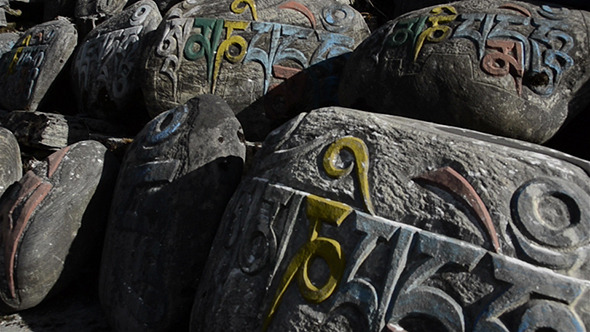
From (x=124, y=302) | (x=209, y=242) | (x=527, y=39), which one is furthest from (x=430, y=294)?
(x=527, y=39)

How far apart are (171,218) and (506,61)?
135cm

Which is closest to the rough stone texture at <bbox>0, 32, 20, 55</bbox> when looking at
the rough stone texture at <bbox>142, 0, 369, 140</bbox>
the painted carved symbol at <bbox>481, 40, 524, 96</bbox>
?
the rough stone texture at <bbox>142, 0, 369, 140</bbox>

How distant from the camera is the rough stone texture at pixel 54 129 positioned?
10.5 feet

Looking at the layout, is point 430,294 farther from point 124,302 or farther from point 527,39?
point 527,39

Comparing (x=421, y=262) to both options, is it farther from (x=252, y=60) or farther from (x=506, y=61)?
(x=252, y=60)

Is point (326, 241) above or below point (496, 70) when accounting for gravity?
below

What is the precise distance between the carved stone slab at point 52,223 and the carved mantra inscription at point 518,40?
1444 millimetres

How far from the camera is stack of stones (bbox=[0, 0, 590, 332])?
1196 mm

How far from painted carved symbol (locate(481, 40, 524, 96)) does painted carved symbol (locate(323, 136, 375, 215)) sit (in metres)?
0.87

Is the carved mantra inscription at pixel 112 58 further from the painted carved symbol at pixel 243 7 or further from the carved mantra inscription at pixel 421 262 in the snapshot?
the carved mantra inscription at pixel 421 262

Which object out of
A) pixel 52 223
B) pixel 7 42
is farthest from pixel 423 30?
pixel 7 42

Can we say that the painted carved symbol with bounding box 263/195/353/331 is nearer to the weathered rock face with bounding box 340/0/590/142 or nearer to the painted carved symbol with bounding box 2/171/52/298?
the weathered rock face with bounding box 340/0/590/142

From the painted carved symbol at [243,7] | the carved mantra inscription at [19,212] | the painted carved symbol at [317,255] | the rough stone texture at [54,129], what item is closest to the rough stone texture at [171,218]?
the carved mantra inscription at [19,212]

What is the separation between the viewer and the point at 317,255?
134 centimetres
